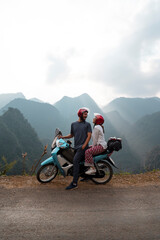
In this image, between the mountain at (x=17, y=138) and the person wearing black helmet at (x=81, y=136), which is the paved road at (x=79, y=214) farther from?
the mountain at (x=17, y=138)

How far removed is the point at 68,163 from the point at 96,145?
89 cm

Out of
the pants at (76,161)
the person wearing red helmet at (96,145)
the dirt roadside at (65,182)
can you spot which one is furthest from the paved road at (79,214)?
the person wearing red helmet at (96,145)

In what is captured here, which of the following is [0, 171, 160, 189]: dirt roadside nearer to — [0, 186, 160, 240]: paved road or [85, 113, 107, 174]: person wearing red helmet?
[0, 186, 160, 240]: paved road

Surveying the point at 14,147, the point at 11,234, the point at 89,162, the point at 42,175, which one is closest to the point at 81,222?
the point at 11,234

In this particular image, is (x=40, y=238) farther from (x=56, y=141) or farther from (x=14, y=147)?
(x=14, y=147)

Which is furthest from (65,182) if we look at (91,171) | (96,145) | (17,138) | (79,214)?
(17,138)

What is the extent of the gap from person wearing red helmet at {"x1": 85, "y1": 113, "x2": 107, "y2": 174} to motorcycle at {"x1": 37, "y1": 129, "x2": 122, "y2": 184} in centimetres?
13

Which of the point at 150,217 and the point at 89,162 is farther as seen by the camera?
the point at 89,162

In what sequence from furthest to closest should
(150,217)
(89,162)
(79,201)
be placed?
(89,162)
(79,201)
(150,217)

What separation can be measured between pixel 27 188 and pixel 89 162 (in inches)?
64.9

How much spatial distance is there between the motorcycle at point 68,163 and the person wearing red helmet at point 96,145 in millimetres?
132

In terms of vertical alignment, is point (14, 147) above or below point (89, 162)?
below

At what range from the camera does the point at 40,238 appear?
7.77 ft

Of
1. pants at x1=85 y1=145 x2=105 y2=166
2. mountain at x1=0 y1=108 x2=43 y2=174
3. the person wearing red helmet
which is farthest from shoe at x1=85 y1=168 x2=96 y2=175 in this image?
mountain at x1=0 y1=108 x2=43 y2=174
